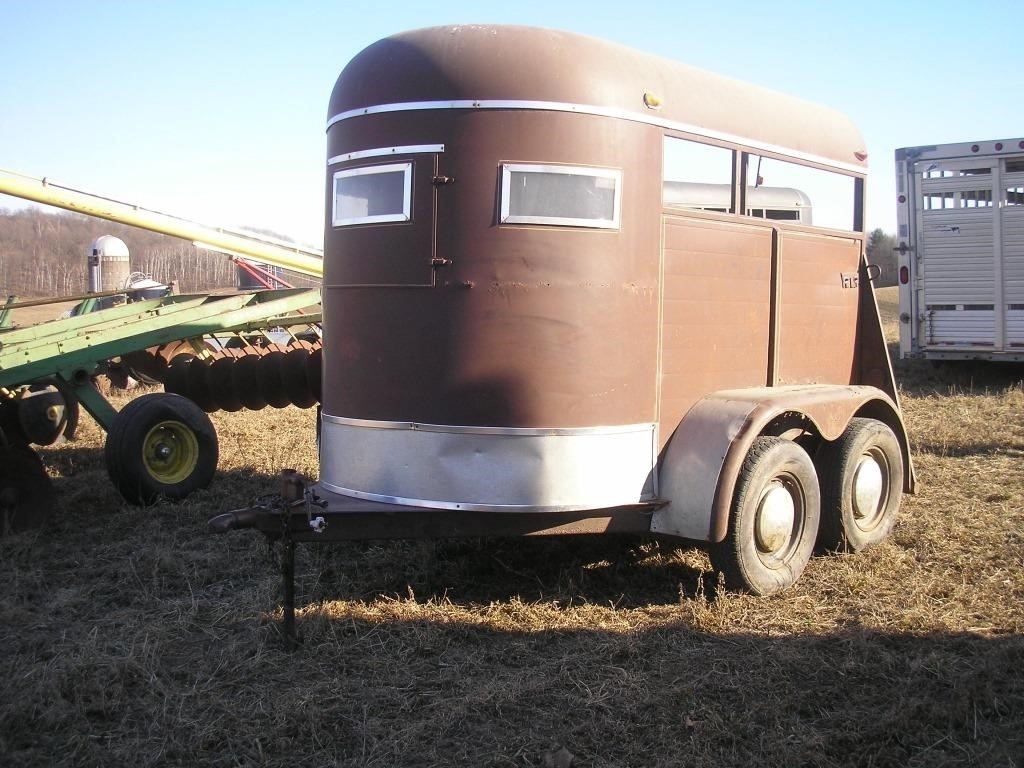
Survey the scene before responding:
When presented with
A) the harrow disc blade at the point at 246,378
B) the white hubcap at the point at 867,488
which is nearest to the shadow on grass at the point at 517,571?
the white hubcap at the point at 867,488

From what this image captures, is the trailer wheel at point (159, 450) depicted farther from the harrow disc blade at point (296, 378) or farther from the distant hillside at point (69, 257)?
the distant hillside at point (69, 257)

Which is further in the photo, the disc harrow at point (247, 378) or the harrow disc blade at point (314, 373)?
the disc harrow at point (247, 378)

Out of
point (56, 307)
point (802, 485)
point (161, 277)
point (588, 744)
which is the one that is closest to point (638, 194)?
point (802, 485)

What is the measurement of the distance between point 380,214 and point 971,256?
945 cm

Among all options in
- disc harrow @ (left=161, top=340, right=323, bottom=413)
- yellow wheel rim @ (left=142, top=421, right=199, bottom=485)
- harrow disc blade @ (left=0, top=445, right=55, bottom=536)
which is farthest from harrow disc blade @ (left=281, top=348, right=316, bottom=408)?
harrow disc blade @ (left=0, top=445, right=55, bottom=536)

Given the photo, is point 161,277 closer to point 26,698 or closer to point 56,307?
point 56,307

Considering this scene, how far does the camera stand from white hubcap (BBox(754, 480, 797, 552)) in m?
4.91

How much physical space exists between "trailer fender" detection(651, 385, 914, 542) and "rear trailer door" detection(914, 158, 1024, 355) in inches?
300

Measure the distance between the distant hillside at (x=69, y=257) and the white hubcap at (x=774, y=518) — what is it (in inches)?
1302

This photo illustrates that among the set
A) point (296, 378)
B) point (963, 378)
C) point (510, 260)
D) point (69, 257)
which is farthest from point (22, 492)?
point (69, 257)

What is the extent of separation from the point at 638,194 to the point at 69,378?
470 centimetres

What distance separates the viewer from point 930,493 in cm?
704

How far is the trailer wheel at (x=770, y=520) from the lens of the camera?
187 inches

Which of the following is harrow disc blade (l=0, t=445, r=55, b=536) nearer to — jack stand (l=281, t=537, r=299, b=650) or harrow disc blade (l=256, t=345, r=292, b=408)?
harrow disc blade (l=256, t=345, r=292, b=408)
